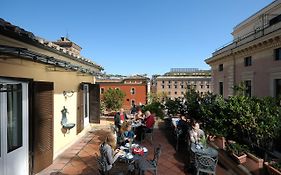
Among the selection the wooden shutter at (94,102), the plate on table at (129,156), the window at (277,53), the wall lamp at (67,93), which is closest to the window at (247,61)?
the window at (277,53)

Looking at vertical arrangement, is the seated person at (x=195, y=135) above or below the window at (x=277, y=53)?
below

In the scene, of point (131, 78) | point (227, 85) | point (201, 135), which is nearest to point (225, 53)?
point (227, 85)

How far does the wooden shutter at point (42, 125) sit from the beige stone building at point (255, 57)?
936cm

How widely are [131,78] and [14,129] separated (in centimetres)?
4268

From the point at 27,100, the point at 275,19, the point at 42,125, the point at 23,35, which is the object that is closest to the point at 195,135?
the point at 42,125

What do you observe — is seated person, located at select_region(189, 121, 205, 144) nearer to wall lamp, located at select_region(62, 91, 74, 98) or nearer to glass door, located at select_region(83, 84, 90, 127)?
wall lamp, located at select_region(62, 91, 74, 98)

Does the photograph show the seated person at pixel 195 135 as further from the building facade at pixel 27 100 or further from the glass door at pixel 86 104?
the glass door at pixel 86 104

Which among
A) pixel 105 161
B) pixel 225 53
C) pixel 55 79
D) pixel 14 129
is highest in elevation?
pixel 225 53

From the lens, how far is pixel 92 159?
6805 millimetres

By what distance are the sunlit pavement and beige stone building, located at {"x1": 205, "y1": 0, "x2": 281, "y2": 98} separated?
592 centimetres

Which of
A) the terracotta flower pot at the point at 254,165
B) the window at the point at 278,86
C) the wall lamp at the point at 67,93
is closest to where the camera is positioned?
the terracotta flower pot at the point at 254,165

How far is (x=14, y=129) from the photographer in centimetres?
495

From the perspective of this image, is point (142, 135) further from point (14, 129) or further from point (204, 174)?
point (14, 129)

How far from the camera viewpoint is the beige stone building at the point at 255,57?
1330 centimetres
